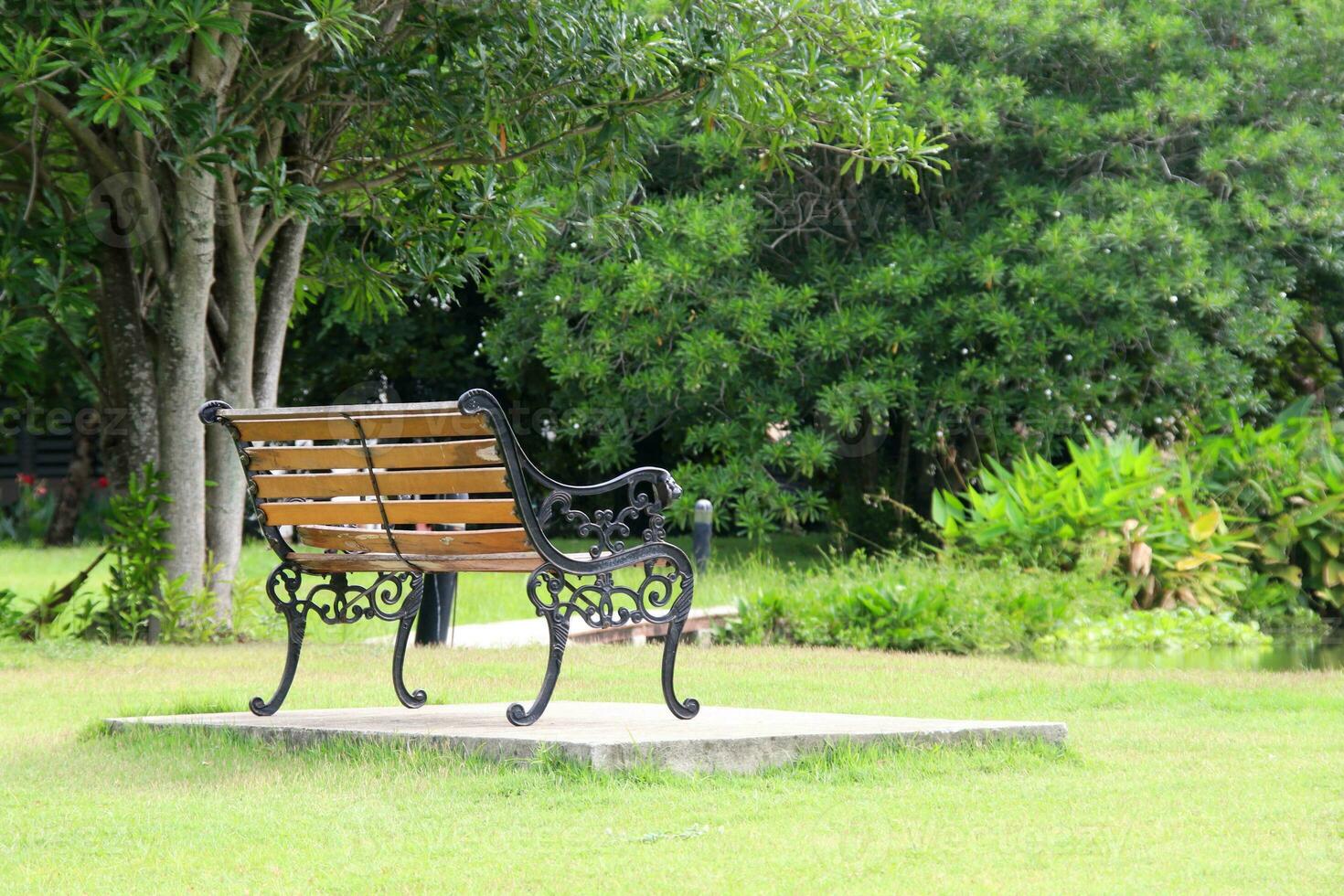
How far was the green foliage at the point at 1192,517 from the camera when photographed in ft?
38.2

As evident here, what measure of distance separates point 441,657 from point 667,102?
3426mm

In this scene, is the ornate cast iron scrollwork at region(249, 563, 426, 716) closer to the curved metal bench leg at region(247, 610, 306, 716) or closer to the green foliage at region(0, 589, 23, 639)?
the curved metal bench leg at region(247, 610, 306, 716)

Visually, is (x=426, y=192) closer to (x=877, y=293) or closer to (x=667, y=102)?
(x=667, y=102)

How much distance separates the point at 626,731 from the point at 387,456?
1198 millimetres

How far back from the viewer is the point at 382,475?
532 centimetres

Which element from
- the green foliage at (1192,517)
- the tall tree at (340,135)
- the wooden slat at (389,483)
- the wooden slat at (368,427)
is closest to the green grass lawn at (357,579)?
the tall tree at (340,135)

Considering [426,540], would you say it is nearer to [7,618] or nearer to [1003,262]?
[7,618]

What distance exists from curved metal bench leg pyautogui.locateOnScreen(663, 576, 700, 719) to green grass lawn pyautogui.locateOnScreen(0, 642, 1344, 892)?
2.03 feet

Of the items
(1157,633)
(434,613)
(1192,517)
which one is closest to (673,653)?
(434,613)

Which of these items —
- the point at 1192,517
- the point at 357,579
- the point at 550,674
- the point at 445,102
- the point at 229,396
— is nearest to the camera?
the point at 550,674

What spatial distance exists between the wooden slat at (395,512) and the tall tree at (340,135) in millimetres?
3214

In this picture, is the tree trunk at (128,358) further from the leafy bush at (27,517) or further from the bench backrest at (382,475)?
the leafy bush at (27,517)

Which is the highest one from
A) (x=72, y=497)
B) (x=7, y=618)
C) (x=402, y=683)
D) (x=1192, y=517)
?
(x=1192, y=517)

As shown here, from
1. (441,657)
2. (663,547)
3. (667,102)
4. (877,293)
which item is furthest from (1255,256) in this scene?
(663,547)
